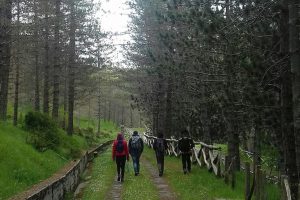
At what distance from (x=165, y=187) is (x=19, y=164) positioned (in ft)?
15.5

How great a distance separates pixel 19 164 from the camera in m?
14.0

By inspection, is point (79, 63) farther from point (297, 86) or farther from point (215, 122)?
point (297, 86)

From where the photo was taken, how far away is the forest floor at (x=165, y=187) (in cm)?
1334

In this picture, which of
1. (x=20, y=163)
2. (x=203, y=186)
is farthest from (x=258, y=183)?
(x=20, y=163)

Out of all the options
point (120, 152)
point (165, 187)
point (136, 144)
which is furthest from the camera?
point (136, 144)

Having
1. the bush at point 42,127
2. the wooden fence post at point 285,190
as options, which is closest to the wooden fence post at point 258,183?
the wooden fence post at point 285,190

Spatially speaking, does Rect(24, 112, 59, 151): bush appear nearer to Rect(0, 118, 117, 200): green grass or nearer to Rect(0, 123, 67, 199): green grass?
Rect(0, 118, 117, 200): green grass

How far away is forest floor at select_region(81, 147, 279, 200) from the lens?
13.3 metres

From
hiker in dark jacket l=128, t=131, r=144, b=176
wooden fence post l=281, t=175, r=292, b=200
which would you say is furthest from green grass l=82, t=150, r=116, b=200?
wooden fence post l=281, t=175, r=292, b=200

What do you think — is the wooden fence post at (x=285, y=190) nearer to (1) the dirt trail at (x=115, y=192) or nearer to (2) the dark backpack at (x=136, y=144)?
(1) the dirt trail at (x=115, y=192)

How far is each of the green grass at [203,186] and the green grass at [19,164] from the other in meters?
4.29

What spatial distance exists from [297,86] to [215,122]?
1985cm

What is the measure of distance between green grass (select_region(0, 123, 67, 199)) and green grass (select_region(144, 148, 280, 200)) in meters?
4.29

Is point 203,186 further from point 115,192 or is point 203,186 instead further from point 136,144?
point 136,144
